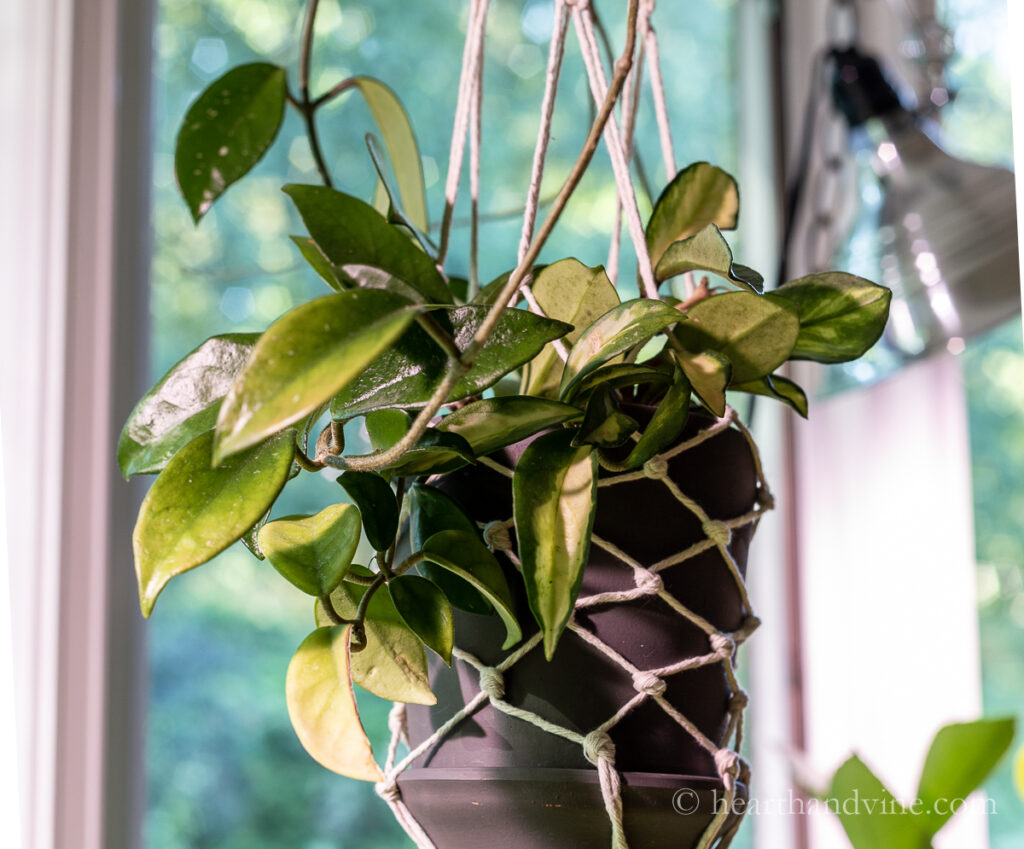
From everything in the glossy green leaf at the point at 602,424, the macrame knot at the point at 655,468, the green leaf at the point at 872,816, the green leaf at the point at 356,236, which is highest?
the green leaf at the point at 356,236

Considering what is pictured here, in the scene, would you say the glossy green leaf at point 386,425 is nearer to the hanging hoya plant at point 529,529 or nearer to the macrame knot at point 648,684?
the hanging hoya plant at point 529,529

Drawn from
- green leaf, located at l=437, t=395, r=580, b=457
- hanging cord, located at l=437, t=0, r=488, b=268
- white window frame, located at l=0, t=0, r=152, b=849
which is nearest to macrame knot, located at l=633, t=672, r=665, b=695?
green leaf, located at l=437, t=395, r=580, b=457

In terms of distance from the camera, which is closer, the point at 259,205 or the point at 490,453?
the point at 490,453

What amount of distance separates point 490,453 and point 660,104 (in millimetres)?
224

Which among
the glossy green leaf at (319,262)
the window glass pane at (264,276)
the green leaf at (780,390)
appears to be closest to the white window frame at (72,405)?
the window glass pane at (264,276)

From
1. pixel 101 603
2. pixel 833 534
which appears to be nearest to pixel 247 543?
pixel 101 603

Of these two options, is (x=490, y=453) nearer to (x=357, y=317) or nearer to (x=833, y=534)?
(x=357, y=317)

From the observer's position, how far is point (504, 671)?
357 millimetres

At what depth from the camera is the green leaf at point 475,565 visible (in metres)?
0.34

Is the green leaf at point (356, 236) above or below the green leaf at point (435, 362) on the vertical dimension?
above

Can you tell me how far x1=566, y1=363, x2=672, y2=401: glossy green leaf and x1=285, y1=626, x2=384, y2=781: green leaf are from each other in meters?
0.13

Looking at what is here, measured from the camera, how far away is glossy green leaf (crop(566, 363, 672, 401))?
1.14 ft

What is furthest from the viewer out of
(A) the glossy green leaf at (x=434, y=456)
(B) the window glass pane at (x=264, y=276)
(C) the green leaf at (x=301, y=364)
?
→ (B) the window glass pane at (x=264, y=276)

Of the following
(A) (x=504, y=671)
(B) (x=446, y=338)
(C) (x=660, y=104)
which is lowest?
(A) (x=504, y=671)
